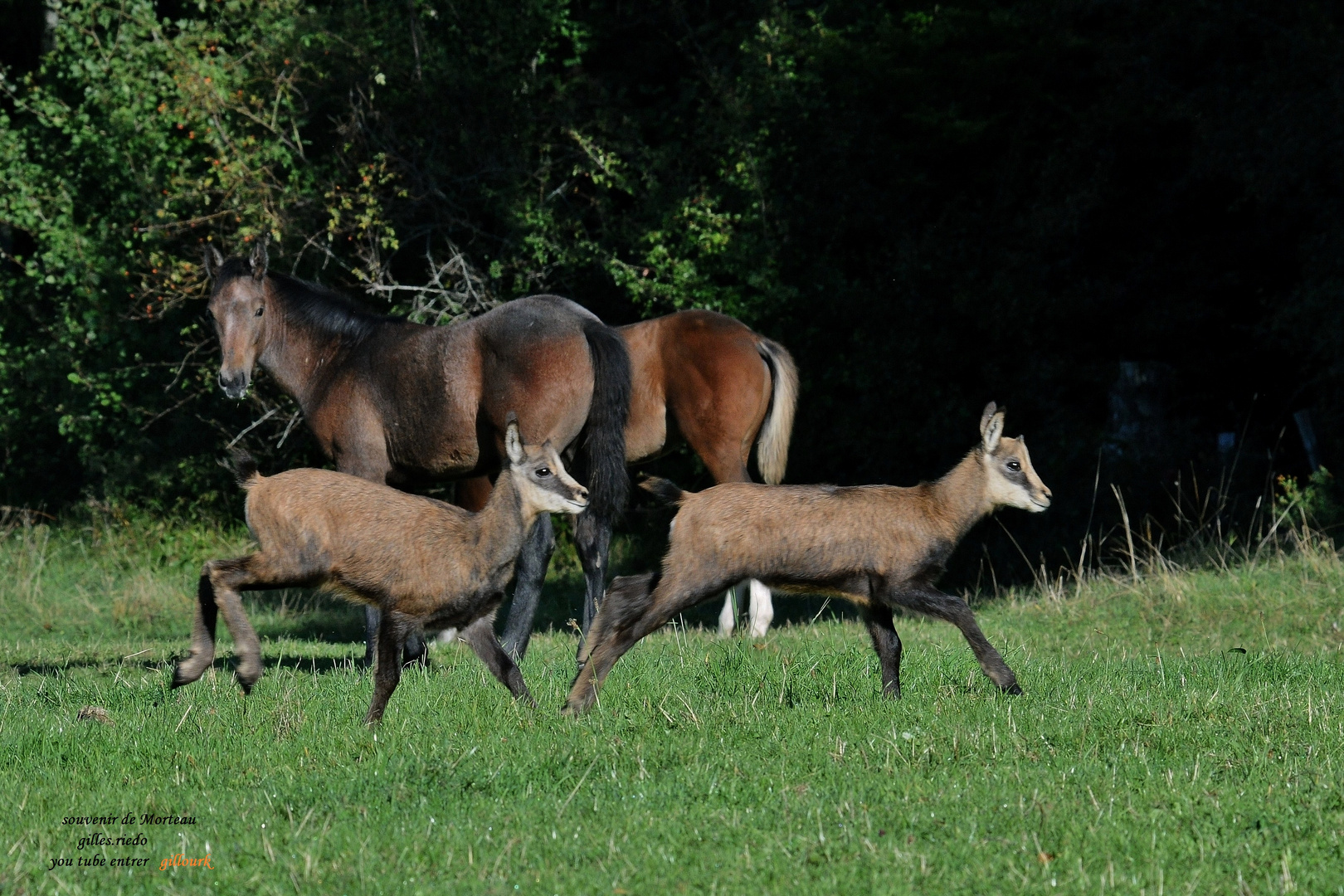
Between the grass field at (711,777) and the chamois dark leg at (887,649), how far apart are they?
0.21 metres

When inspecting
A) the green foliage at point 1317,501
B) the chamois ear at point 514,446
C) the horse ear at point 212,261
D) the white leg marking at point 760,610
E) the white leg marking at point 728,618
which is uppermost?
the horse ear at point 212,261

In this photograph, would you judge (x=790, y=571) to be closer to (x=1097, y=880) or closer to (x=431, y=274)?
(x=1097, y=880)

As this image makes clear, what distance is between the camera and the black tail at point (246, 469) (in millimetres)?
7641

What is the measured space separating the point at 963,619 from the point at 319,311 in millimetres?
5498

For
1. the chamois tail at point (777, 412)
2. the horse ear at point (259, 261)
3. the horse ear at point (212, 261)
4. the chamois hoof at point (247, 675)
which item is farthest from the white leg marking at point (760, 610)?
the horse ear at point (212, 261)

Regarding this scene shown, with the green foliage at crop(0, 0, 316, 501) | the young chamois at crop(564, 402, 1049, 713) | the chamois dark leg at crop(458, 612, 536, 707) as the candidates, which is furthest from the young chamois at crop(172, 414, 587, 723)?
the green foliage at crop(0, 0, 316, 501)

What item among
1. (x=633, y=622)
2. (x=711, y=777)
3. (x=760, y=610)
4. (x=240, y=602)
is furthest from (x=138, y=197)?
(x=711, y=777)

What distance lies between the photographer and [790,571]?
6980 mm

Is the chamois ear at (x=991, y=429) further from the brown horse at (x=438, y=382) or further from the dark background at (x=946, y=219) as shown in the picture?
the dark background at (x=946, y=219)

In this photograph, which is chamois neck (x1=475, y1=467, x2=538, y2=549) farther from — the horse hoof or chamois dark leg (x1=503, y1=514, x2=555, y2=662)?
chamois dark leg (x1=503, y1=514, x2=555, y2=662)

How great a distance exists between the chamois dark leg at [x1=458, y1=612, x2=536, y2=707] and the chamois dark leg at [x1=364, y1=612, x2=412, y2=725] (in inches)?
14.2

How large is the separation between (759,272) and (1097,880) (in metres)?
11.7

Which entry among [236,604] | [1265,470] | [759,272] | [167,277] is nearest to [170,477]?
[167,277]

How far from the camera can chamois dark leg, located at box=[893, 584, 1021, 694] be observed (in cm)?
700
